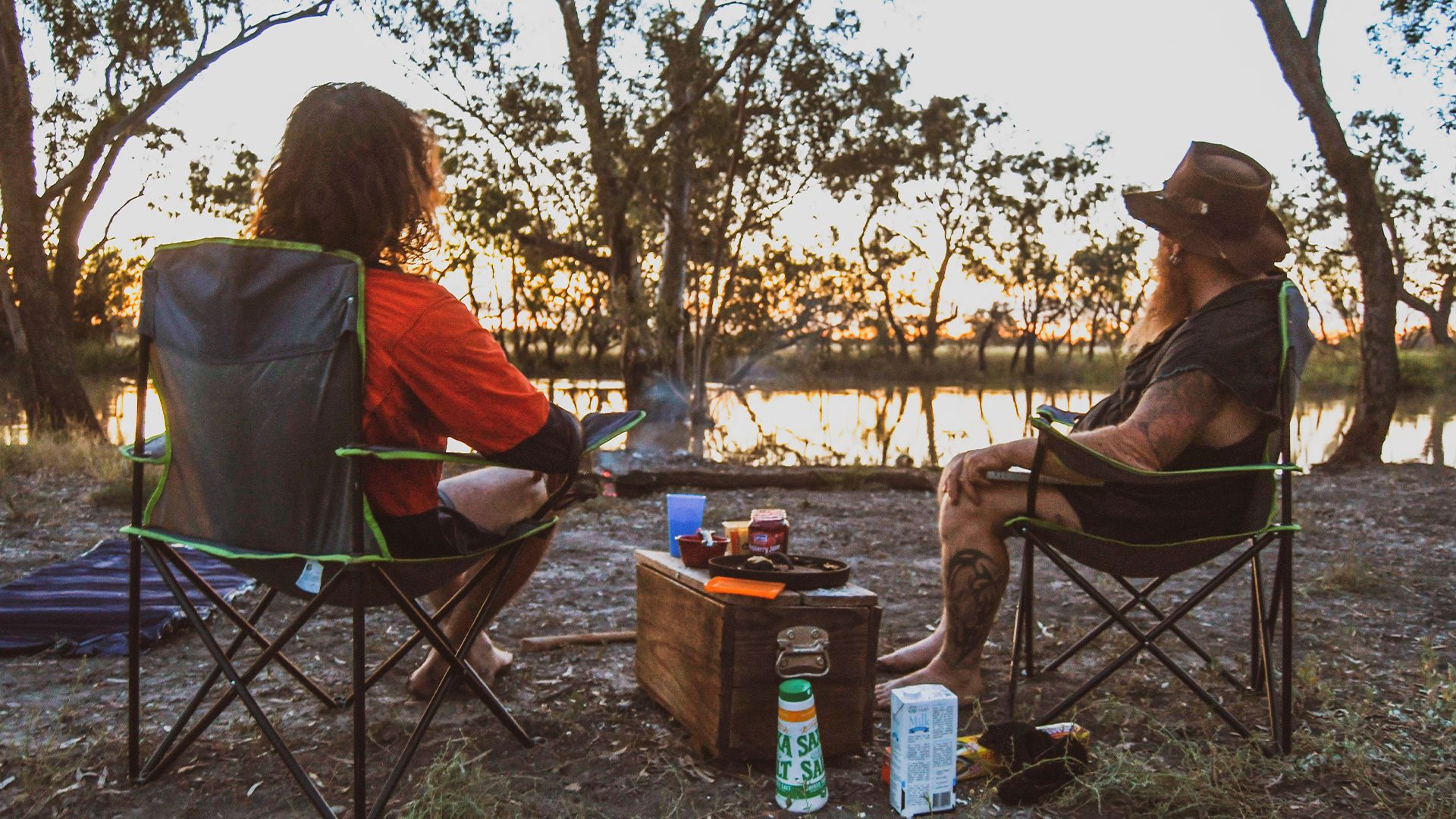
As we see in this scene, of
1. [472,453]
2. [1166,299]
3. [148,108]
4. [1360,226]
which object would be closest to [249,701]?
[472,453]

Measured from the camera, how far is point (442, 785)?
1931 millimetres

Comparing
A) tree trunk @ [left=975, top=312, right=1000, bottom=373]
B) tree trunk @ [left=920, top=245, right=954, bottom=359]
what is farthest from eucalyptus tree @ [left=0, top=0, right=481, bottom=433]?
tree trunk @ [left=975, top=312, right=1000, bottom=373]

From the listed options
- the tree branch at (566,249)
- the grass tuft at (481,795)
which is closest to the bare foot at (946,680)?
the grass tuft at (481,795)

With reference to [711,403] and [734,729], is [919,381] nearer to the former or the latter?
[711,403]

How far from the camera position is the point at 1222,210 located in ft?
7.98

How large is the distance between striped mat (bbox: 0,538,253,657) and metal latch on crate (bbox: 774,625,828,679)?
176 centimetres

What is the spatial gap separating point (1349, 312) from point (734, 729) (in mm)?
39703

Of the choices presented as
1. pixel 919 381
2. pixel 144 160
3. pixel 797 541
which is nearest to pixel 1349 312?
pixel 919 381

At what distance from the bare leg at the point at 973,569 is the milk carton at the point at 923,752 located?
1.28 feet

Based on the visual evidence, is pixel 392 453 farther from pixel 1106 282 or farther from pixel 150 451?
pixel 1106 282

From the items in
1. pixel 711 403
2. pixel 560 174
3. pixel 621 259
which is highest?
pixel 560 174

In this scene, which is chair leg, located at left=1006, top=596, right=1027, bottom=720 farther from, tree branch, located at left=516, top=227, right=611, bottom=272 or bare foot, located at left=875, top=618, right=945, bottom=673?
tree branch, located at left=516, top=227, right=611, bottom=272

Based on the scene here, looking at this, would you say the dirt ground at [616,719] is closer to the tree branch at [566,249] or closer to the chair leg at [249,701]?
the chair leg at [249,701]

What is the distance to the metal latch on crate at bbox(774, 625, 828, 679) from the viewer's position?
7.08ft
